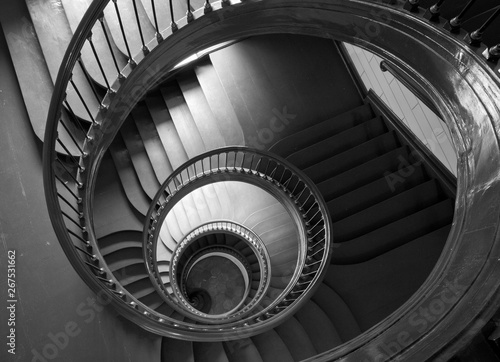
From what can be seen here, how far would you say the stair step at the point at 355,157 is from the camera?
26.3ft

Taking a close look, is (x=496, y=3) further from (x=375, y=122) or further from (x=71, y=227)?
(x=71, y=227)

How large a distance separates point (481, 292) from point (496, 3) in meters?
2.88

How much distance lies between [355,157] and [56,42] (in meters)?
5.13

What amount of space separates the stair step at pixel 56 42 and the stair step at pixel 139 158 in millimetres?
1336

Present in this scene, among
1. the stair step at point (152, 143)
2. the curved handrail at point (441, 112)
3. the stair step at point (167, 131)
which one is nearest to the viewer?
the curved handrail at point (441, 112)

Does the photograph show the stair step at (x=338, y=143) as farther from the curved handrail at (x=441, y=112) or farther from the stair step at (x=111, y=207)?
the stair step at (x=111, y=207)

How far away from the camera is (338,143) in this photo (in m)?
8.19

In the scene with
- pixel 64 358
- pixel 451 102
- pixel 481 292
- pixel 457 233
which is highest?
pixel 451 102

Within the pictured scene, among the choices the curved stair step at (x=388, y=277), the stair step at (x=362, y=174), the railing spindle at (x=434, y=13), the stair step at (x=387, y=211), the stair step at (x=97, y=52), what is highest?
the stair step at (x=97, y=52)

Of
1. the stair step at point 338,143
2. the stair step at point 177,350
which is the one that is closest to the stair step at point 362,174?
the stair step at point 338,143

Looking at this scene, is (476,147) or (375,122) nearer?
(476,147)

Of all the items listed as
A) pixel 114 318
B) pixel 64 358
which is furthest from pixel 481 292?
pixel 64 358

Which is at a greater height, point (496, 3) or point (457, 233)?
point (496, 3)

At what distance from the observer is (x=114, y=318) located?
6.00 meters
